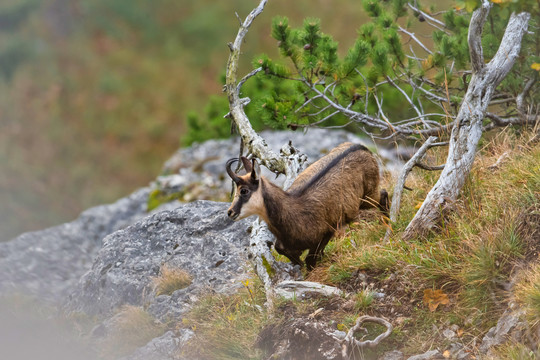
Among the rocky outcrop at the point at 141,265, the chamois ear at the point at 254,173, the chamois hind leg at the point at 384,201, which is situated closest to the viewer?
the chamois ear at the point at 254,173

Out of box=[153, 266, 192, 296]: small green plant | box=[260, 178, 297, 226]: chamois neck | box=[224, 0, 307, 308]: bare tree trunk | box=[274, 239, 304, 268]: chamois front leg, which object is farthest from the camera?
box=[153, 266, 192, 296]: small green plant

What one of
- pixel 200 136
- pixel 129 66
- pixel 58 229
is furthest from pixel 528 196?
pixel 129 66

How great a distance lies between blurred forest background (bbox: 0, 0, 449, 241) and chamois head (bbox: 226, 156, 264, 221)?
65.7 feet

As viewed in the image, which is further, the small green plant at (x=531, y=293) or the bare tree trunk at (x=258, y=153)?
the bare tree trunk at (x=258, y=153)

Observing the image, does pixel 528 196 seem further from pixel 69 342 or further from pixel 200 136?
pixel 200 136

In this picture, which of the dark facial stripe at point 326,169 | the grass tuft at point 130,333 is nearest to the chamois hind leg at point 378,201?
the dark facial stripe at point 326,169

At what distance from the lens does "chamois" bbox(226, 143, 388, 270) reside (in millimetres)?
7336

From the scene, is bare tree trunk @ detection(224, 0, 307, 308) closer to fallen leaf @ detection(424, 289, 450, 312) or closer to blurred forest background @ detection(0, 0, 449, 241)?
fallen leaf @ detection(424, 289, 450, 312)

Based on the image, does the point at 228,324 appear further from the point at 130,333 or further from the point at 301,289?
the point at 130,333

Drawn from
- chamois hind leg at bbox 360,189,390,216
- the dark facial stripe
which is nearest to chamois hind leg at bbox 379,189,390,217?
chamois hind leg at bbox 360,189,390,216

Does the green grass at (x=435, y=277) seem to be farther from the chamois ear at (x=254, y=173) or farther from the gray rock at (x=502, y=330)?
the chamois ear at (x=254, y=173)

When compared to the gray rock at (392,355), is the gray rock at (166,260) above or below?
above

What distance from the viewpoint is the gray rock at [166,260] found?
841 centimetres

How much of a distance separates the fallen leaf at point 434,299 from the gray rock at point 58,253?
6693mm
